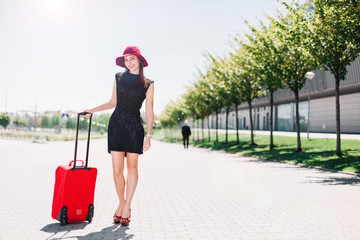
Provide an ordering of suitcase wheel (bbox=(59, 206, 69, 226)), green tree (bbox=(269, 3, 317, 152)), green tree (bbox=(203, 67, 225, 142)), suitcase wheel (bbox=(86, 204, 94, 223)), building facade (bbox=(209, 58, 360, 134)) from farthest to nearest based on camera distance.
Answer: building facade (bbox=(209, 58, 360, 134)), green tree (bbox=(203, 67, 225, 142)), green tree (bbox=(269, 3, 317, 152)), suitcase wheel (bbox=(86, 204, 94, 223)), suitcase wheel (bbox=(59, 206, 69, 226))

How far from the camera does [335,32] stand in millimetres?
12234

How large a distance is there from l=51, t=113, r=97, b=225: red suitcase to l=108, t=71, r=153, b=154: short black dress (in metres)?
0.35

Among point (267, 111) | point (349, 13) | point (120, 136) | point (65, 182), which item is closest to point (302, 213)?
point (120, 136)

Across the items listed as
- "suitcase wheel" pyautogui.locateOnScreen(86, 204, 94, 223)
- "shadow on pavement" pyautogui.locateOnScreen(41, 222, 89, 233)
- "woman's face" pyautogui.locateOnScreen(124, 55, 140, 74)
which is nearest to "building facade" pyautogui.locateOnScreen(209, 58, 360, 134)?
"woman's face" pyautogui.locateOnScreen(124, 55, 140, 74)

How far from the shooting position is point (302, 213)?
5.57m

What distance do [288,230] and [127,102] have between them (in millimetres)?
2454

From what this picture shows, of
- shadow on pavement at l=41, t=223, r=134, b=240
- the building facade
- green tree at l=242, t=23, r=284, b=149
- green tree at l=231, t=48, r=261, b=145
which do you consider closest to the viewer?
shadow on pavement at l=41, t=223, r=134, b=240

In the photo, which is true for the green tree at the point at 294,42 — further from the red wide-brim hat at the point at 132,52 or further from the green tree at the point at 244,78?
the red wide-brim hat at the point at 132,52

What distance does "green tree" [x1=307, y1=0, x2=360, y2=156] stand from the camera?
1150cm

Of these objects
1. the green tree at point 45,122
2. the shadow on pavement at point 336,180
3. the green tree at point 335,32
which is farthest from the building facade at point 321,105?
the green tree at point 45,122

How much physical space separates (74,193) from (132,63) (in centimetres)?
169

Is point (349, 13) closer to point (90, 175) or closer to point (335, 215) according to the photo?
point (335, 215)

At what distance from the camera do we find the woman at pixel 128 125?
4.54 m

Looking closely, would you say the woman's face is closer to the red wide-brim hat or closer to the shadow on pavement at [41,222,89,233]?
the red wide-brim hat
